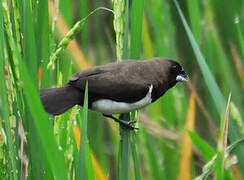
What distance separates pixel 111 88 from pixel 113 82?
19mm

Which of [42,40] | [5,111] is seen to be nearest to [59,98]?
[42,40]

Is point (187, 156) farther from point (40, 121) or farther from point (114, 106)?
point (40, 121)

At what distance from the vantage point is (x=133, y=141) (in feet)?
4.75

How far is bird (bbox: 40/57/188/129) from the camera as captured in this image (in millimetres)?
1475

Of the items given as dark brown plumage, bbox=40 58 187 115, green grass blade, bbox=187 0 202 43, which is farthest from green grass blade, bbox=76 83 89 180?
green grass blade, bbox=187 0 202 43

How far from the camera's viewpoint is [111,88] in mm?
1562

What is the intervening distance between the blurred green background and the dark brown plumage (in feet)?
0.15

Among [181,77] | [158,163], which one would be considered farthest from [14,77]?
[158,163]

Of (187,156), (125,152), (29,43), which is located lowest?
(187,156)

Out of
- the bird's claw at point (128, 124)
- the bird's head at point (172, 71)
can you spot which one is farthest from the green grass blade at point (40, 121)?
the bird's head at point (172, 71)

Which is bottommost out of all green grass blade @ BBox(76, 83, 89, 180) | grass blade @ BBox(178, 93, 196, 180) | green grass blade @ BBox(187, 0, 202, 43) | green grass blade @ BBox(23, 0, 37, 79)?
grass blade @ BBox(178, 93, 196, 180)

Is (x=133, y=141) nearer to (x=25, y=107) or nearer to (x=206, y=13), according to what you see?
(x=25, y=107)

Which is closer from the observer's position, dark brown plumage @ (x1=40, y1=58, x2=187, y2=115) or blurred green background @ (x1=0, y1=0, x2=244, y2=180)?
blurred green background @ (x1=0, y1=0, x2=244, y2=180)

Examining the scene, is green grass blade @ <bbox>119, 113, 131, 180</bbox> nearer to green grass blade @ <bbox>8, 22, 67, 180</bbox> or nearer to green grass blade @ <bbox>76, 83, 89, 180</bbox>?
green grass blade @ <bbox>76, 83, 89, 180</bbox>
